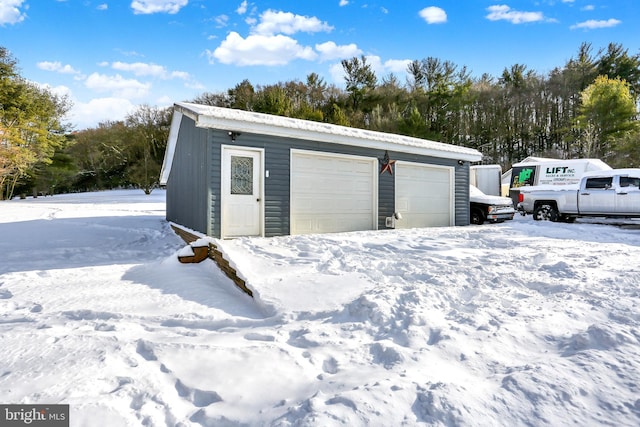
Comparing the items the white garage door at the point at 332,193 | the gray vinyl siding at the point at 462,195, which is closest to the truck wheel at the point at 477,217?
the gray vinyl siding at the point at 462,195

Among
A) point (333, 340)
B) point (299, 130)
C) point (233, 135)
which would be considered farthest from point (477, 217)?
point (333, 340)

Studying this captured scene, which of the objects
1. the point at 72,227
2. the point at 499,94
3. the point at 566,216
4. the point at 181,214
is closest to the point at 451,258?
the point at 181,214

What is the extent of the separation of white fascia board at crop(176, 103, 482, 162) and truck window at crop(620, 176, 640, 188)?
4.84 meters

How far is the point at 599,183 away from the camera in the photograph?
10.3m

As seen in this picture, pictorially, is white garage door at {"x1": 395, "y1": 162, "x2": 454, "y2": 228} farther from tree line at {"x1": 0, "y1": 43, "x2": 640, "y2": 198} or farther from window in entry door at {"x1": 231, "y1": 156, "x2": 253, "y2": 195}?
tree line at {"x1": 0, "y1": 43, "x2": 640, "y2": 198}

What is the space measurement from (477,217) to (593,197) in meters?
3.33

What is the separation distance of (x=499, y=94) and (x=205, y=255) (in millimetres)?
28516

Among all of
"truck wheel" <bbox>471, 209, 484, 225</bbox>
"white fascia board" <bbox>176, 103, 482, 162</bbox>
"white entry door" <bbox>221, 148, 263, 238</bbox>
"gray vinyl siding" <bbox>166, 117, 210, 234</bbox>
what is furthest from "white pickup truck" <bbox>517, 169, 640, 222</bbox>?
"gray vinyl siding" <bbox>166, 117, 210, 234</bbox>

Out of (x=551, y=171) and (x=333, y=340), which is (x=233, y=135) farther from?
(x=551, y=171)

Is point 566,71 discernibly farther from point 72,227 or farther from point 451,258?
point 72,227

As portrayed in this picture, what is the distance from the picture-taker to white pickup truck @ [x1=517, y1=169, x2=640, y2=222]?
9.73 metres

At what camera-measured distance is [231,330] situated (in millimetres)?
3072

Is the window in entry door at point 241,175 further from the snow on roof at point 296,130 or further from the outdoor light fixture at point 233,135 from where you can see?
the snow on roof at point 296,130

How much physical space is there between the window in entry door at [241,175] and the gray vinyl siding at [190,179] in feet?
1.78
